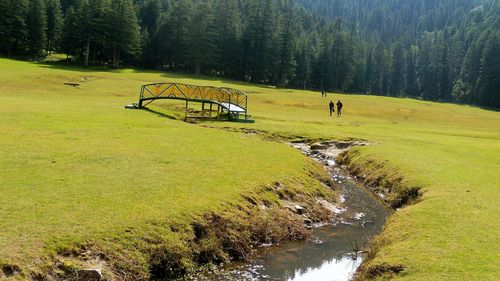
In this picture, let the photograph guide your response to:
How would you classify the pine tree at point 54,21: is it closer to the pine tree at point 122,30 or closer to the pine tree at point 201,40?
the pine tree at point 122,30

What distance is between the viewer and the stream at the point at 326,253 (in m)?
14.4

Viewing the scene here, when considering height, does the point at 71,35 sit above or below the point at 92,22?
below

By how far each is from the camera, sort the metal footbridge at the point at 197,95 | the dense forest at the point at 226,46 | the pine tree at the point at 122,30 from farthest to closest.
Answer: the dense forest at the point at 226,46, the pine tree at the point at 122,30, the metal footbridge at the point at 197,95

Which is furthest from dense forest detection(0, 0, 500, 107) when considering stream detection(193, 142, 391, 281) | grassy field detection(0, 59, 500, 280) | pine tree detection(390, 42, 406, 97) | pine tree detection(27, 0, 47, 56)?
stream detection(193, 142, 391, 281)

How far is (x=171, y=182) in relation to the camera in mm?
18266

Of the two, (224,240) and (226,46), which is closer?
(224,240)

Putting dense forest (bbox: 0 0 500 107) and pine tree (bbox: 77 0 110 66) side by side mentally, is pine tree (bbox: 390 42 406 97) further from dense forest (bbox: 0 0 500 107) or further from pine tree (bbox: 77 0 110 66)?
pine tree (bbox: 77 0 110 66)

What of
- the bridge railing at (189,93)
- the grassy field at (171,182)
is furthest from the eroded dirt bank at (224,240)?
the bridge railing at (189,93)

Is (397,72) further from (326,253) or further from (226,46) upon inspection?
(326,253)

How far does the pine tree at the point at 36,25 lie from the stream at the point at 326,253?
338 ft

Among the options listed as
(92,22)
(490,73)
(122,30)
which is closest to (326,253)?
(92,22)

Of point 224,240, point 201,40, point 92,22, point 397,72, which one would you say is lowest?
point 224,240

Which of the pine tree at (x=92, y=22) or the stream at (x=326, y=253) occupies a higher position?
the pine tree at (x=92, y=22)

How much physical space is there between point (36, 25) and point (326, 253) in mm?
108420
